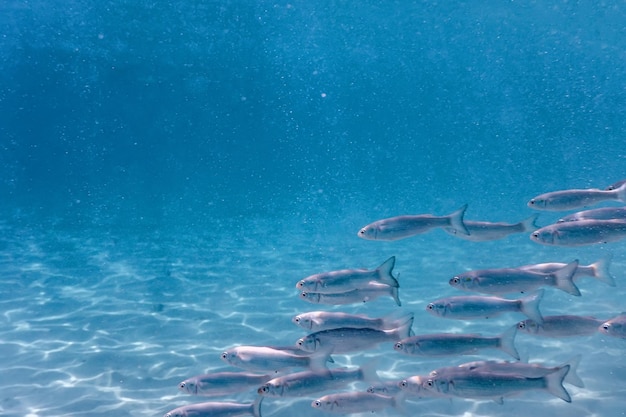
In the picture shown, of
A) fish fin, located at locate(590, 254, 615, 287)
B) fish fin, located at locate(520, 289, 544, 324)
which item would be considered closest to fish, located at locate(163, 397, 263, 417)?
fish fin, located at locate(520, 289, 544, 324)

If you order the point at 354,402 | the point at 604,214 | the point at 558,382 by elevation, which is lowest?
the point at 558,382

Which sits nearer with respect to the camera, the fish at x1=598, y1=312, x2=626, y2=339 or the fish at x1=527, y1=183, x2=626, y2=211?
the fish at x1=598, y1=312, x2=626, y2=339

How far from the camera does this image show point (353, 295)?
17.0ft

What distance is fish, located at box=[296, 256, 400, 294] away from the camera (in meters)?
4.83

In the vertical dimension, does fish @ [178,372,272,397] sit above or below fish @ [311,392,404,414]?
above

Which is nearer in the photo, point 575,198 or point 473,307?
point 473,307

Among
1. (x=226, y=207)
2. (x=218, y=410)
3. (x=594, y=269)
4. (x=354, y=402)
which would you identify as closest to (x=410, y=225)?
(x=594, y=269)

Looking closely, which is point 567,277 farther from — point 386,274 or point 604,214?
point 386,274

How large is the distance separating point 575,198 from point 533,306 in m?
1.98

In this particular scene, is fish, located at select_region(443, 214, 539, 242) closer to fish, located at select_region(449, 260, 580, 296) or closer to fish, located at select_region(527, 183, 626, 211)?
fish, located at select_region(527, 183, 626, 211)

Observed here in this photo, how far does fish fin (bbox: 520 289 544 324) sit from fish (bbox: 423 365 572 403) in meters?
0.69

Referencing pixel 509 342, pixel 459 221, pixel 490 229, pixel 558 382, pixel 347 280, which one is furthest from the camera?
pixel 490 229

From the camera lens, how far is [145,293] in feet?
38.4

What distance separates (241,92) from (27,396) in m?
47.1
